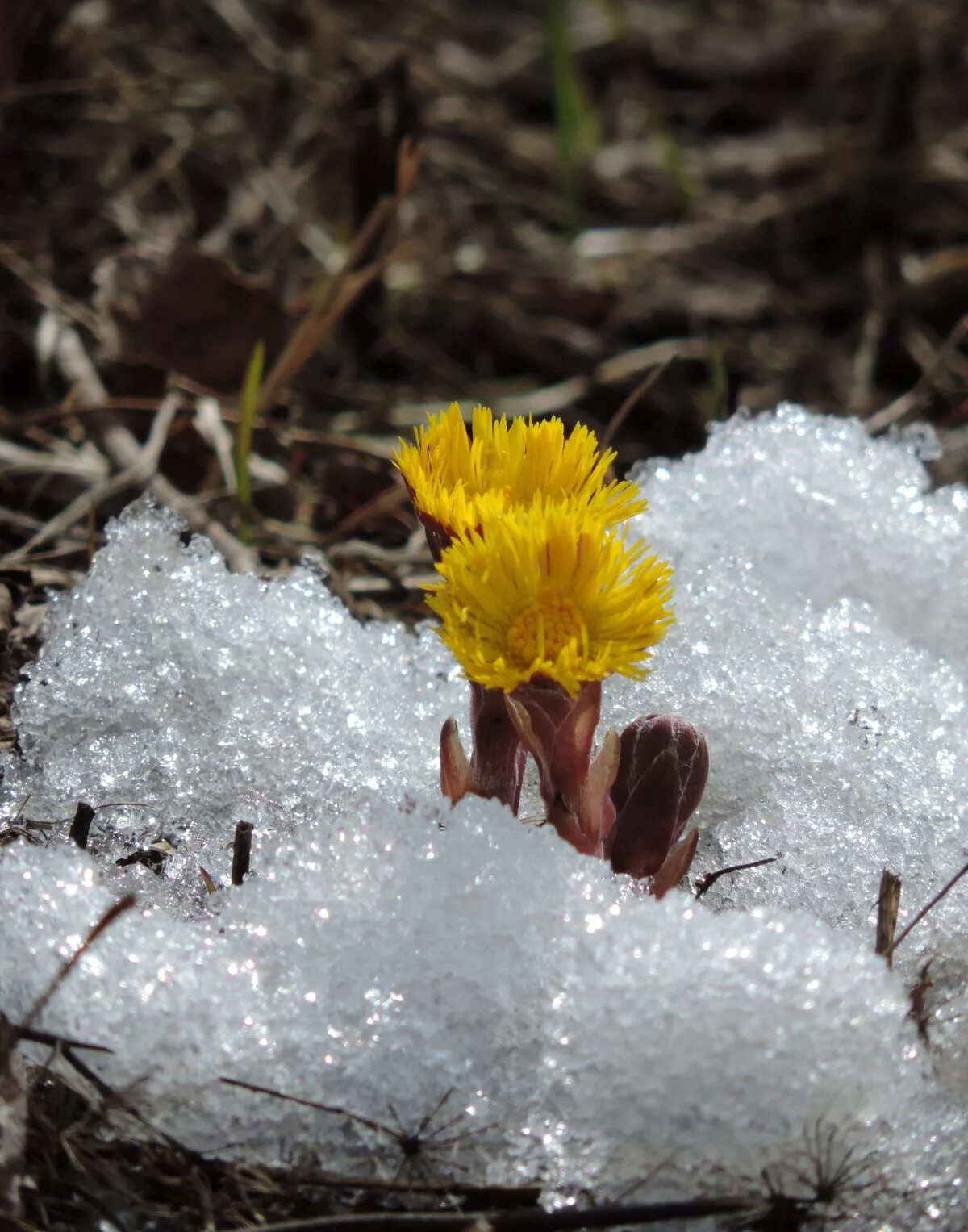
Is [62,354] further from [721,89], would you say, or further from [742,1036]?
[721,89]

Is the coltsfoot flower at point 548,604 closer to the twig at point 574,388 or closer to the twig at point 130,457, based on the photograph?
the twig at point 130,457

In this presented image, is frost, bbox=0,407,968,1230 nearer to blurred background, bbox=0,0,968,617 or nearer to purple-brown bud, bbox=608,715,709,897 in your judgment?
purple-brown bud, bbox=608,715,709,897

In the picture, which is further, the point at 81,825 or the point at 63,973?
the point at 81,825

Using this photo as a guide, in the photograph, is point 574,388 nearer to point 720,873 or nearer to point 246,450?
point 246,450

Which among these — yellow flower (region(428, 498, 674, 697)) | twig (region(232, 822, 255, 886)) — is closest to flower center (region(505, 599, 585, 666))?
yellow flower (region(428, 498, 674, 697))

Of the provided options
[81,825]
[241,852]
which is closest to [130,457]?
[81,825]
